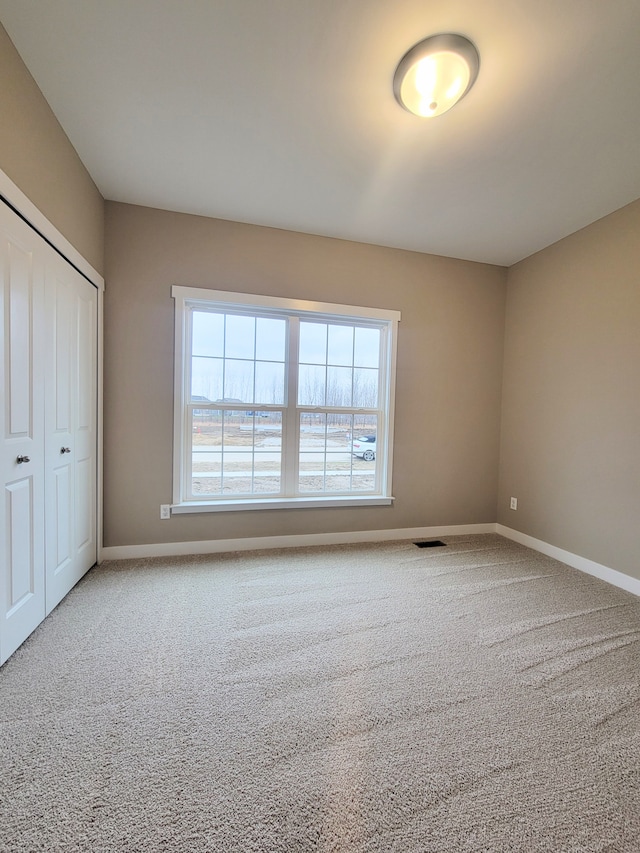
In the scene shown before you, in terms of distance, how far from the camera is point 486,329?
3.65m

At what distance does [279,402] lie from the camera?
3.22 m

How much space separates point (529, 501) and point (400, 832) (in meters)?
2.98

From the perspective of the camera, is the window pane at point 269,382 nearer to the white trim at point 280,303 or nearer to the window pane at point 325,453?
the window pane at point 325,453

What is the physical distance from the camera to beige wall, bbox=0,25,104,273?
5.17 feet

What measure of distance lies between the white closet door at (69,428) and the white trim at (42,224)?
7cm

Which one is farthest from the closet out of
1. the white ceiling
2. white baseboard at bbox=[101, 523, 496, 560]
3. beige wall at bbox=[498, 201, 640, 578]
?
beige wall at bbox=[498, 201, 640, 578]

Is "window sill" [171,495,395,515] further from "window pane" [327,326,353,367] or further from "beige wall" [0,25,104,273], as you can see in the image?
"beige wall" [0,25,104,273]

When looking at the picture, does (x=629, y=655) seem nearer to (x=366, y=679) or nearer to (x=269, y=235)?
(x=366, y=679)

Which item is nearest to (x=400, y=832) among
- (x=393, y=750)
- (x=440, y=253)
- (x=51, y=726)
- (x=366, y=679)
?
(x=393, y=750)

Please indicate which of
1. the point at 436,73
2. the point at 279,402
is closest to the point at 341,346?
the point at 279,402

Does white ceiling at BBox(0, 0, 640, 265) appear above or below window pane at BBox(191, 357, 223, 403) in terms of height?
above

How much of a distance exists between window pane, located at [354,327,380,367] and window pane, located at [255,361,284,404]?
0.76 metres

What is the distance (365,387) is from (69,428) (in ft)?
7.79

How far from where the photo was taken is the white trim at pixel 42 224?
5.10 ft
